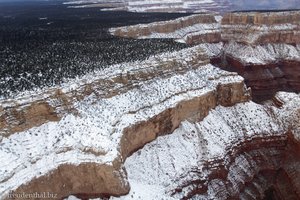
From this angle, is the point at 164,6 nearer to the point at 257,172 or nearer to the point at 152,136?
the point at 257,172

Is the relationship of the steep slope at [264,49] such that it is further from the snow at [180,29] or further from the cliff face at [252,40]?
the snow at [180,29]

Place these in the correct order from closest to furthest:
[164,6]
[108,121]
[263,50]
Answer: [108,121], [263,50], [164,6]

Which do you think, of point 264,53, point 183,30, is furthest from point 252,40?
point 183,30

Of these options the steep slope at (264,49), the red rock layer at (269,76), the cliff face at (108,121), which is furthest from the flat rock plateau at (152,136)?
the steep slope at (264,49)

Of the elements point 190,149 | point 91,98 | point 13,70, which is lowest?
point 190,149

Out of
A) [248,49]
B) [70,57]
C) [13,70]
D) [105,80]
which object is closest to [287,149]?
[105,80]

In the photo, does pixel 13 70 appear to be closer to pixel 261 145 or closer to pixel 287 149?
pixel 261 145
